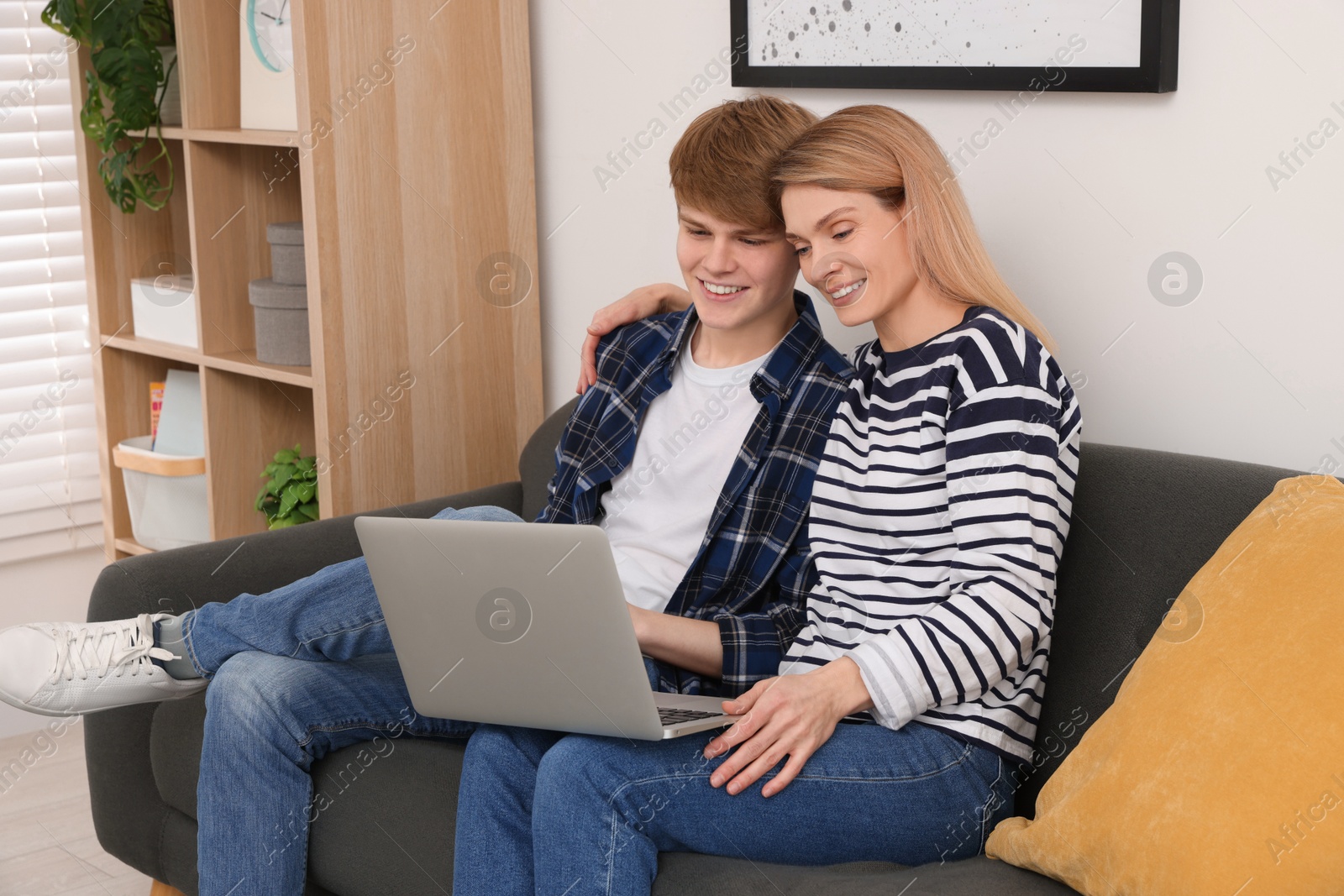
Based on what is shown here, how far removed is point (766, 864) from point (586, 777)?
195mm

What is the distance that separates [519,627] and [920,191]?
64 cm

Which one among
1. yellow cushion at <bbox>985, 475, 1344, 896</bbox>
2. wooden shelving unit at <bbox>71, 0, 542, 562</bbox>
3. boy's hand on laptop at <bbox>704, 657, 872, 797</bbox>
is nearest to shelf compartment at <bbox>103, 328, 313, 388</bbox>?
wooden shelving unit at <bbox>71, 0, 542, 562</bbox>

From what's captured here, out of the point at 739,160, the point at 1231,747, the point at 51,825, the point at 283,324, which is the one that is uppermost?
the point at 739,160

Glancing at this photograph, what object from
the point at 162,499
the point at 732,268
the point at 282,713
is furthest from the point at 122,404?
the point at 732,268

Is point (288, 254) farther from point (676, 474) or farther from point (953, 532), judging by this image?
point (953, 532)

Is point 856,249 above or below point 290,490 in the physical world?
above

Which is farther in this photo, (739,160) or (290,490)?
(290,490)

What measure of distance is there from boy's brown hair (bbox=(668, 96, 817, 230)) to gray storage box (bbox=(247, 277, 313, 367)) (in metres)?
1.01

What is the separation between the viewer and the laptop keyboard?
1315 millimetres

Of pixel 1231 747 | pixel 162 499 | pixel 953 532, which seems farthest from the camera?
pixel 162 499

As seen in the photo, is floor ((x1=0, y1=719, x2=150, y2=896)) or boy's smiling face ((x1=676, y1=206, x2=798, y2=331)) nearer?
boy's smiling face ((x1=676, y1=206, x2=798, y2=331))

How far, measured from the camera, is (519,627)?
4.25 ft

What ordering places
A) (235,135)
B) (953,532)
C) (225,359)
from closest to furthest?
(953,532) → (235,135) → (225,359)

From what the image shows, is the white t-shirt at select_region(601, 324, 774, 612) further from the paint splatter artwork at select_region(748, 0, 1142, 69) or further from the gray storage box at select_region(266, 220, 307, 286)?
the gray storage box at select_region(266, 220, 307, 286)
